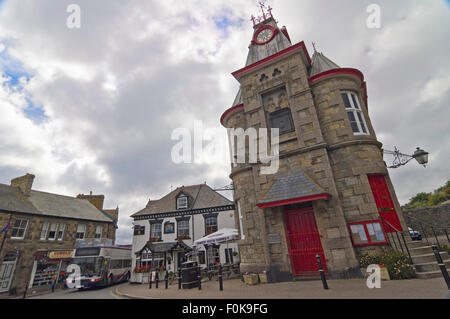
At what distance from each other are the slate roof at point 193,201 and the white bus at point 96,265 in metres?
5.79

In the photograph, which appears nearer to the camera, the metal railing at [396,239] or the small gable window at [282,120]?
the metal railing at [396,239]

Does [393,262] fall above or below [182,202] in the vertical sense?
below

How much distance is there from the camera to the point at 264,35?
1460 centimetres

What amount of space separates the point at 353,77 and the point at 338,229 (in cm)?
779

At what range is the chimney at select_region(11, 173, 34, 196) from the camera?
24.3m

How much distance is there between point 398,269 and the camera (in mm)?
7328

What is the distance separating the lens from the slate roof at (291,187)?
921cm

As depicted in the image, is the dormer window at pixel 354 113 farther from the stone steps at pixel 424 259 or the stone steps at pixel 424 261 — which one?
the stone steps at pixel 424 259

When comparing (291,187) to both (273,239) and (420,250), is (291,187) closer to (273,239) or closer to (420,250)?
(273,239)

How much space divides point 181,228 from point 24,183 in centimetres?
1837

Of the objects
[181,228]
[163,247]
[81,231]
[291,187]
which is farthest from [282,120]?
[81,231]

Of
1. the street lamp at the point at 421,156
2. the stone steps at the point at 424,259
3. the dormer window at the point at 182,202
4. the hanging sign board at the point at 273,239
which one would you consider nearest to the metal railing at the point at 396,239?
the stone steps at the point at 424,259

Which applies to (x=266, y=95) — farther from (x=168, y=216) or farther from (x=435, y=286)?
(x=168, y=216)
